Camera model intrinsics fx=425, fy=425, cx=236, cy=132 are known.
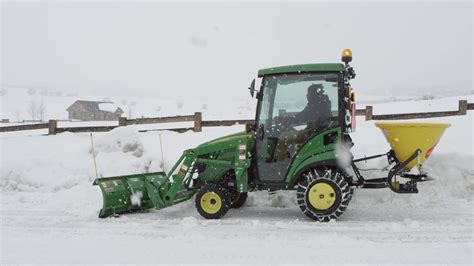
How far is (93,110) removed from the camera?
44.2 meters

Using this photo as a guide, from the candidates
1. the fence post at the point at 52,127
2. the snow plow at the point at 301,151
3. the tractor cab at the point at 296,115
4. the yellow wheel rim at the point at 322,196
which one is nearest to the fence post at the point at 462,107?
the snow plow at the point at 301,151

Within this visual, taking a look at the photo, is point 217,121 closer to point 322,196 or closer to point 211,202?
point 211,202

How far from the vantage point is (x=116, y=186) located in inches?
261

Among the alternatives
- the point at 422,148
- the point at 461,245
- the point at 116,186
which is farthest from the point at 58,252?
the point at 422,148

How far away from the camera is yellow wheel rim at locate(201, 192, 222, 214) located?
632 centimetres

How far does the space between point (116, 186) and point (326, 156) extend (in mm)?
3254

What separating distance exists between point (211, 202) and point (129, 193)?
1.38m

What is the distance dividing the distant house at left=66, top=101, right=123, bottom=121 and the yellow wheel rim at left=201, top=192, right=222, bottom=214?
38.7 meters

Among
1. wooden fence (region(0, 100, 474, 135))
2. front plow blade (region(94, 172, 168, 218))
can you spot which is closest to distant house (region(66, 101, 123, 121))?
wooden fence (region(0, 100, 474, 135))

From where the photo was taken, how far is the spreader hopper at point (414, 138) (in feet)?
19.7

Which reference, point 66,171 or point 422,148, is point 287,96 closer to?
point 422,148

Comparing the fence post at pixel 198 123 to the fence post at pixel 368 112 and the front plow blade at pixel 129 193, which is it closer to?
the fence post at pixel 368 112

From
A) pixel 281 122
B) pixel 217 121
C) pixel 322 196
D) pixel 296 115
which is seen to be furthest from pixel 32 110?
pixel 322 196

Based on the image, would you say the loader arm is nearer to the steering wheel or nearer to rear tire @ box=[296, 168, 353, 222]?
the steering wheel
